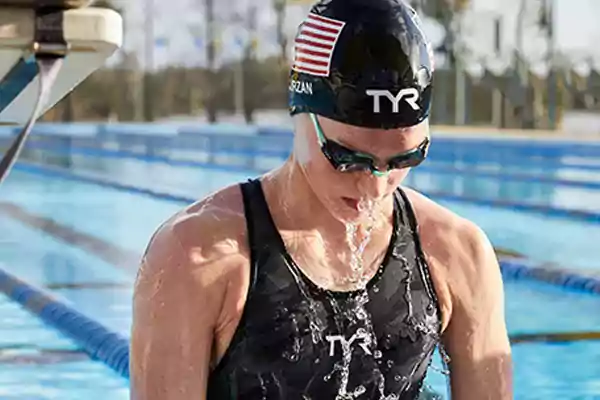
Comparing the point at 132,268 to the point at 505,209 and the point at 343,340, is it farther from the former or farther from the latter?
the point at 343,340

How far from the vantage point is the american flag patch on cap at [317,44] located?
1.58 m

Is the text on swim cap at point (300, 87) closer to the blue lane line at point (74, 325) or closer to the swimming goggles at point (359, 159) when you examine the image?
the swimming goggles at point (359, 159)

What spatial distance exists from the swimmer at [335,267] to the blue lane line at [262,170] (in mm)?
9756

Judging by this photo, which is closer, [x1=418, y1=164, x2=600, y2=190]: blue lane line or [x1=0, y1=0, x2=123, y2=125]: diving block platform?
[x1=0, y1=0, x2=123, y2=125]: diving block platform

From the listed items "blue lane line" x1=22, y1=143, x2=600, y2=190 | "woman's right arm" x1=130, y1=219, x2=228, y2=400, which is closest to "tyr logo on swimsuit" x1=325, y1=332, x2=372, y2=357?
"woman's right arm" x1=130, y1=219, x2=228, y2=400

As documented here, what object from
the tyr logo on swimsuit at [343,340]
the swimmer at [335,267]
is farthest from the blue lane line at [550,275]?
the tyr logo on swimsuit at [343,340]

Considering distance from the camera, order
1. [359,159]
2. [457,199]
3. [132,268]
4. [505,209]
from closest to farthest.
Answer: [359,159]
[132,268]
[505,209]
[457,199]

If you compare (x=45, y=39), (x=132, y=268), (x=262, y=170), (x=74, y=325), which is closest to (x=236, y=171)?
(x=262, y=170)

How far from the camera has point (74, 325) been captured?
4.98 m

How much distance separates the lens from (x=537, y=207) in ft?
29.7

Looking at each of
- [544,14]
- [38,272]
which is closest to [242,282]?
[38,272]

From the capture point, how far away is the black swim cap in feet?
5.08

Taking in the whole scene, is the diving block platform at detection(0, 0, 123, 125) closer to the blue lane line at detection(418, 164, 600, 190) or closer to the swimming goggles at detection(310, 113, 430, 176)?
the swimming goggles at detection(310, 113, 430, 176)

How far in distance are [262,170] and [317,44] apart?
1216cm
